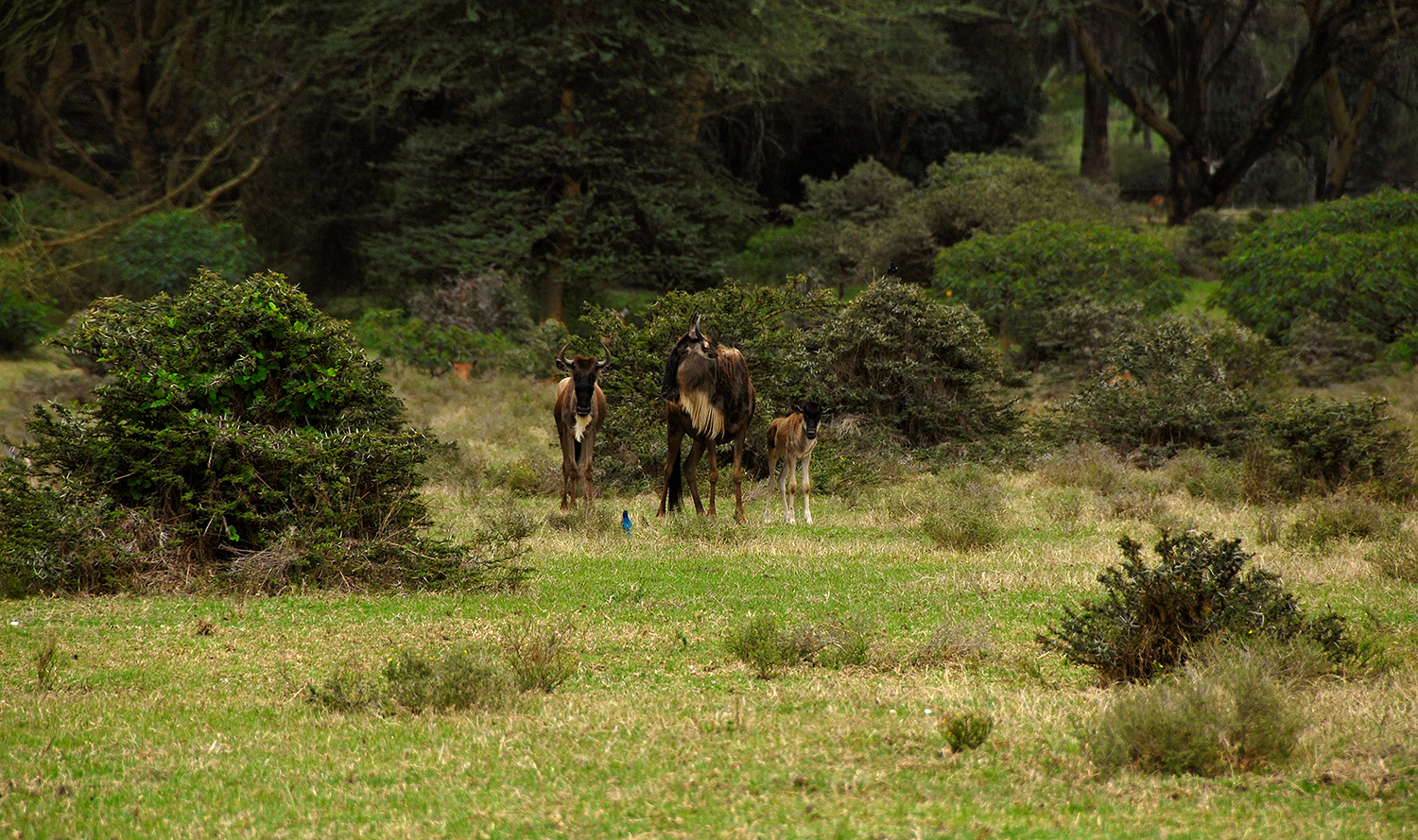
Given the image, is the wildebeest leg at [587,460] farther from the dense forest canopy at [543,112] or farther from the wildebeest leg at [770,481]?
the dense forest canopy at [543,112]

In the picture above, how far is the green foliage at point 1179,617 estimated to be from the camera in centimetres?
702

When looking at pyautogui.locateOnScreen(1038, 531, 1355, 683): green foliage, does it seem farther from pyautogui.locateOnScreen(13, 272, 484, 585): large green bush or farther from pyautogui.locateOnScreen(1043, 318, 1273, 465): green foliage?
pyautogui.locateOnScreen(1043, 318, 1273, 465): green foliage

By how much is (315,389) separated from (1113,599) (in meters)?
6.61

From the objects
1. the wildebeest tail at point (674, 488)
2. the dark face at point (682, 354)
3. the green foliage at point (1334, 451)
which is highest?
the dark face at point (682, 354)

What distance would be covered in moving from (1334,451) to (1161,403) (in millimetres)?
4843

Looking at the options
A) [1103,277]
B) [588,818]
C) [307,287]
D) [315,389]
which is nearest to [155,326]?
[315,389]

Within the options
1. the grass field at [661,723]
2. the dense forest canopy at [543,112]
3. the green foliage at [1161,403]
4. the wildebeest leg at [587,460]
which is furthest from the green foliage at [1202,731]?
the dense forest canopy at [543,112]

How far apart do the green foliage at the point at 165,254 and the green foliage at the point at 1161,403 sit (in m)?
22.8

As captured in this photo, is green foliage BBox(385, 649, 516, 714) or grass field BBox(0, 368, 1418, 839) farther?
green foliage BBox(385, 649, 516, 714)

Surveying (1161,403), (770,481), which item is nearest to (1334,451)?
(1161,403)

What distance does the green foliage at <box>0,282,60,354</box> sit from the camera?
29.2 m

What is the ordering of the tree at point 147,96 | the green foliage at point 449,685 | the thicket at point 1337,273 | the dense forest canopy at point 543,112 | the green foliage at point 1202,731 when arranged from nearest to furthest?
the green foliage at point 1202,731
the green foliage at point 449,685
the thicket at point 1337,273
the dense forest canopy at point 543,112
the tree at point 147,96

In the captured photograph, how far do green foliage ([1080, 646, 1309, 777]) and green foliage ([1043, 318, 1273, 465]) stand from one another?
13.2 meters

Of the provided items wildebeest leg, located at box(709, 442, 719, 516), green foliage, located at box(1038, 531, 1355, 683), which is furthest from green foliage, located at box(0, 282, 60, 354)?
green foliage, located at box(1038, 531, 1355, 683)
